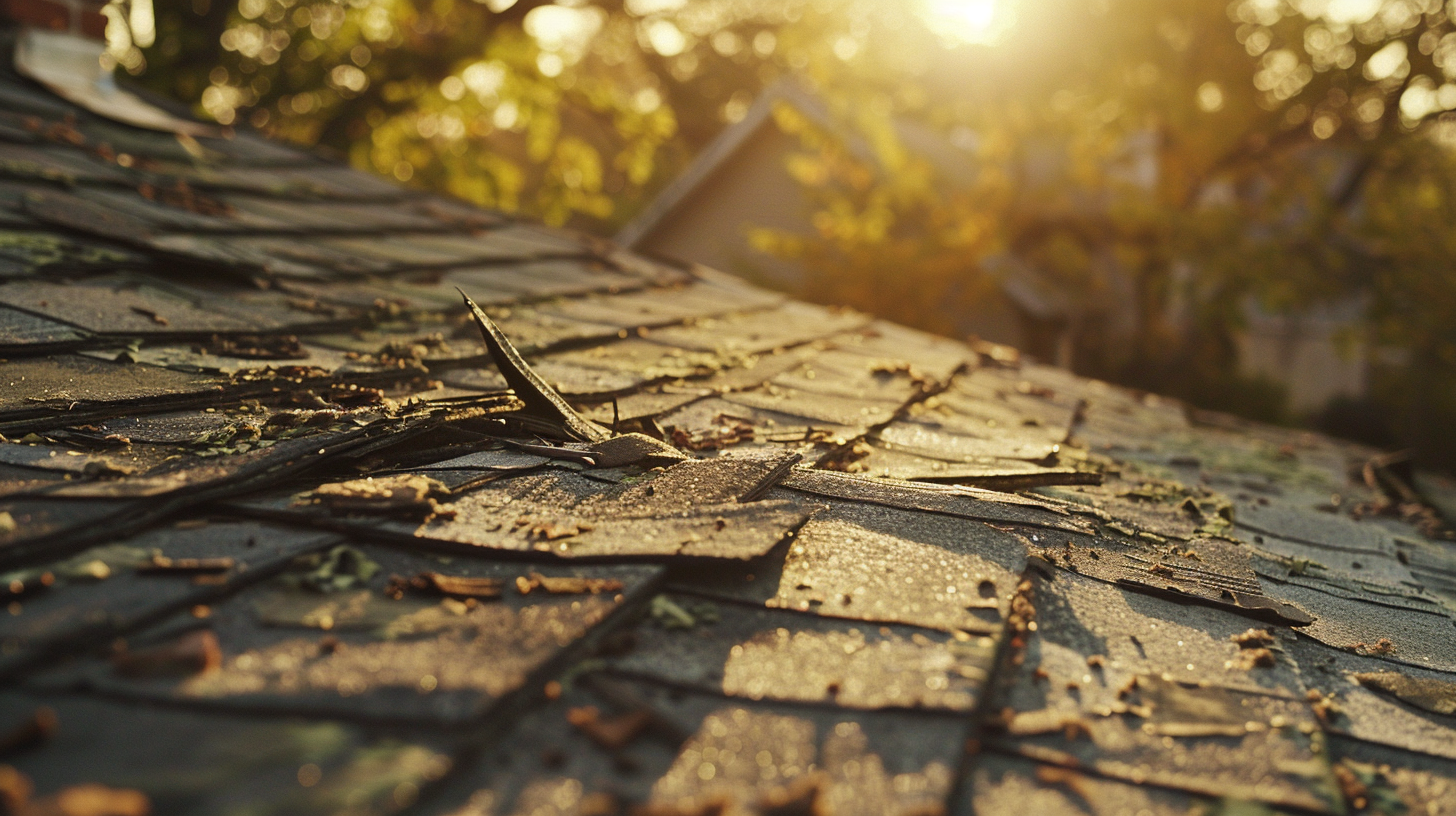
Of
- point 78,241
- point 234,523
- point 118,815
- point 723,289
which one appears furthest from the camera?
point 723,289

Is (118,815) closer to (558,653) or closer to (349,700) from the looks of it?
(349,700)

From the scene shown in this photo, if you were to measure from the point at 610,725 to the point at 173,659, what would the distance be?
0.53 metres

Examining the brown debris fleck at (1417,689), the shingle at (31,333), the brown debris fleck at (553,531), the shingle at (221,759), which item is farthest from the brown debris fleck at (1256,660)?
the shingle at (31,333)

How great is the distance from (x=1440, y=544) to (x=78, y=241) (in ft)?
15.2

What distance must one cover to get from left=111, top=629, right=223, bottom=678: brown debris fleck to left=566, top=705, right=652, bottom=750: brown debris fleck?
1.46 feet

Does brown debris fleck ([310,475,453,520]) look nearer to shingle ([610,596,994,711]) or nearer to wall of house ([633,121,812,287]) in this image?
shingle ([610,596,994,711])

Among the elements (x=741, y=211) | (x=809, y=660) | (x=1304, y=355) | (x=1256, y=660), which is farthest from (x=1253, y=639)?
(x=1304, y=355)

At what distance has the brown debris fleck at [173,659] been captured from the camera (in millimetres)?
1136

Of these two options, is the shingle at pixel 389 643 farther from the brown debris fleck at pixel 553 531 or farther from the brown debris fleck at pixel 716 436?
the brown debris fleck at pixel 716 436

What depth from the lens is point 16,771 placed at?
96 cm

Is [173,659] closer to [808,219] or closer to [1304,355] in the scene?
[808,219]

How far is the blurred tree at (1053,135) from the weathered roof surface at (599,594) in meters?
10.5

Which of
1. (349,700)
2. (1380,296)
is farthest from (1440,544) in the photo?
(1380,296)

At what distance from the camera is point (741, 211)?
59.7 feet
